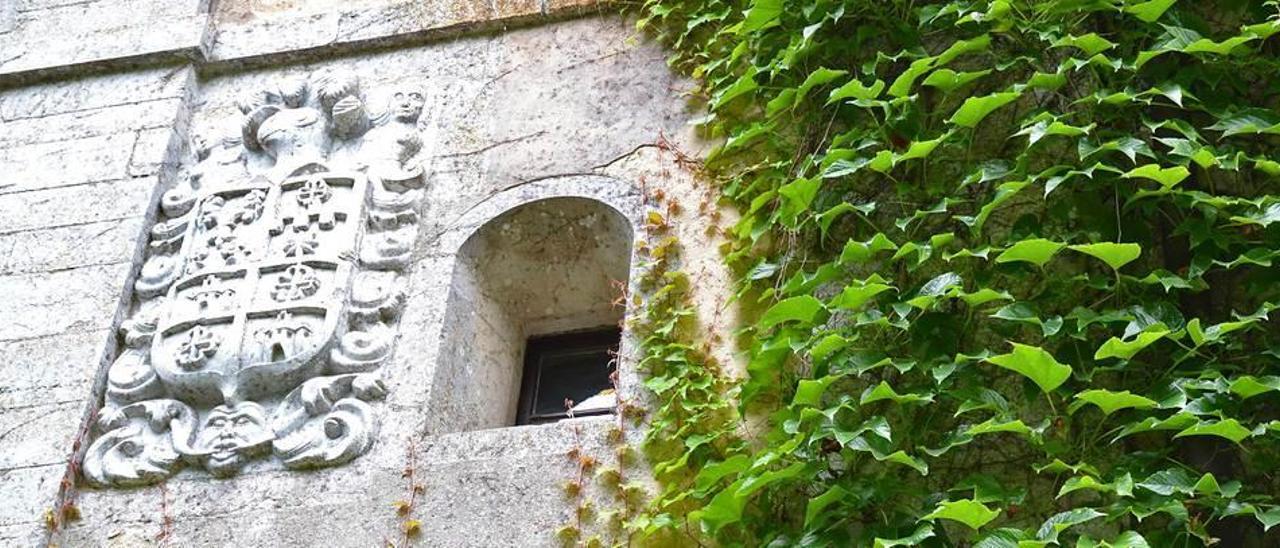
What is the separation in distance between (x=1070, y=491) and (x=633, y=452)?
1.21 meters

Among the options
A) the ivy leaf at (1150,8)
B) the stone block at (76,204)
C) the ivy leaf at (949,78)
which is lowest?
the stone block at (76,204)

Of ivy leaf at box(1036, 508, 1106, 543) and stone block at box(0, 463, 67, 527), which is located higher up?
ivy leaf at box(1036, 508, 1106, 543)

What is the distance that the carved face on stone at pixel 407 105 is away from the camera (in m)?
5.60

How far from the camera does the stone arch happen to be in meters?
5.11

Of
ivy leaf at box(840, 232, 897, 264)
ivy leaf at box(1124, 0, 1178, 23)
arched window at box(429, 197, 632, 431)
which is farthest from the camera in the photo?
arched window at box(429, 197, 632, 431)

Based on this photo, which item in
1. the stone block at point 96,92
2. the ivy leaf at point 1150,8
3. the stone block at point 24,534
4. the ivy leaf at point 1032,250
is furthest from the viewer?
the stone block at point 96,92

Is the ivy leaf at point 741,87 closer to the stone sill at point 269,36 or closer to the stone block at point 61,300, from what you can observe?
the stone sill at point 269,36

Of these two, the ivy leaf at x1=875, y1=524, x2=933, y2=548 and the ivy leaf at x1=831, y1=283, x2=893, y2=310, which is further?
the ivy leaf at x1=831, y1=283, x2=893, y2=310

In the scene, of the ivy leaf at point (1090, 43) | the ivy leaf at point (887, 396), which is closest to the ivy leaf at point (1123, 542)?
the ivy leaf at point (887, 396)

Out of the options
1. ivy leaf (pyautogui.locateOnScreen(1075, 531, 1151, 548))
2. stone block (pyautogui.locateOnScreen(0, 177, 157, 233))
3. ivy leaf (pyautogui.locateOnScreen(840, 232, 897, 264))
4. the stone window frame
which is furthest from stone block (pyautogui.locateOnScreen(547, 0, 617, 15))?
ivy leaf (pyautogui.locateOnScreen(1075, 531, 1151, 548))

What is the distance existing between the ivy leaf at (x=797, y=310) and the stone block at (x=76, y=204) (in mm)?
2252

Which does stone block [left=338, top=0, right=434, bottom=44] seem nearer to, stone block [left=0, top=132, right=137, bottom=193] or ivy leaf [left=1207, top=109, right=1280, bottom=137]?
stone block [left=0, top=132, right=137, bottom=193]

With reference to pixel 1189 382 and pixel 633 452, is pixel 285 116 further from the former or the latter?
pixel 1189 382

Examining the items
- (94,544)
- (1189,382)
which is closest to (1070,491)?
(1189,382)
